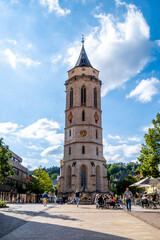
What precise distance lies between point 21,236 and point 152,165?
21.9 metres

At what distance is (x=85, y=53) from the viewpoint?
65.4 metres

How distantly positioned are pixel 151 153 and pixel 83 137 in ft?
80.5

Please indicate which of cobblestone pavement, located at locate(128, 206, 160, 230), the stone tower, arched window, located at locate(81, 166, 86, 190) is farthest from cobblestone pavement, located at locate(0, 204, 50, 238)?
arched window, located at locate(81, 166, 86, 190)

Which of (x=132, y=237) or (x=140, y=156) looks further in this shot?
(x=140, y=156)

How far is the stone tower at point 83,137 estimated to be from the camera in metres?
48.8

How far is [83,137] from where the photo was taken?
170ft

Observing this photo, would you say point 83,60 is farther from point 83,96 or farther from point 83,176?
point 83,176

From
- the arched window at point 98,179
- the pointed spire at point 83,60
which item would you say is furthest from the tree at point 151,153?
the pointed spire at point 83,60

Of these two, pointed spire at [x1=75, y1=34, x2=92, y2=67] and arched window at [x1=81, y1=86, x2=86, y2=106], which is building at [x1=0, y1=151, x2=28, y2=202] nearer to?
arched window at [x1=81, y1=86, x2=86, y2=106]

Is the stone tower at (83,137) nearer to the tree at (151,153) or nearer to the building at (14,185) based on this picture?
the building at (14,185)

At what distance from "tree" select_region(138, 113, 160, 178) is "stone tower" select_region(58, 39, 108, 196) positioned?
20.9 meters

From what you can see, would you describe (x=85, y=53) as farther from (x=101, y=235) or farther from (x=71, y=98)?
(x=101, y=235)

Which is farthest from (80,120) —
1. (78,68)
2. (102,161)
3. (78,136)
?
(78,68)

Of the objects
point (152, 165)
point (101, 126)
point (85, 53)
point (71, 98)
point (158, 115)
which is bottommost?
point (152, 165)
